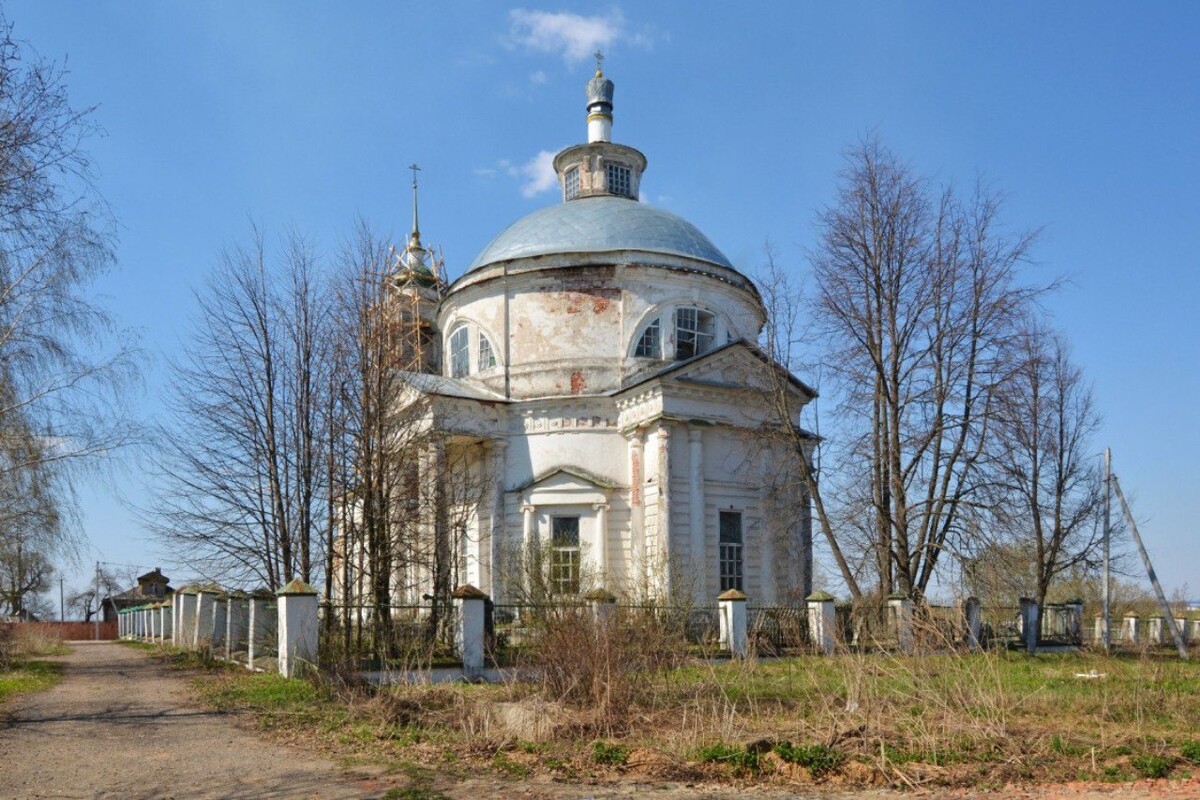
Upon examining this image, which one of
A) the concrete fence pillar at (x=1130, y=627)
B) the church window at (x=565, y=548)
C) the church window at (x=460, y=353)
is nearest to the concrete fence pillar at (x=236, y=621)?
the church window at (x=565, y=548)

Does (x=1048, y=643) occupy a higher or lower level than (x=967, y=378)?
lower

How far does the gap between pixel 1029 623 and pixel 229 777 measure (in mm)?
19901

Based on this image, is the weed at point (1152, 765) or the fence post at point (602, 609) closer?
the weed at point (1152, 765)

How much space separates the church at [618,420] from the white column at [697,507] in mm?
33

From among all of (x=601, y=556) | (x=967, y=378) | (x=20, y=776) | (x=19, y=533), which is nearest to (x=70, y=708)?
(x=19, y=533)

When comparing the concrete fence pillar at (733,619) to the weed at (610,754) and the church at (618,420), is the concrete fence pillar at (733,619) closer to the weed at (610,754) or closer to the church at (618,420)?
the church at (618,420)

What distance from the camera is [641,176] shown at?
29703 mm

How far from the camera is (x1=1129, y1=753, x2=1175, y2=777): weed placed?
8016mm

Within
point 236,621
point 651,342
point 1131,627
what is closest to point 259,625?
point 236,621

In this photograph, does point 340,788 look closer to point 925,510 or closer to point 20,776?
point 20,776

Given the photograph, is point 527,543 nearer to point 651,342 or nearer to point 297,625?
point 651,342

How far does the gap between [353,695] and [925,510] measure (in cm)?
1215

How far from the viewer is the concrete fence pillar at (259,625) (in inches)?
666

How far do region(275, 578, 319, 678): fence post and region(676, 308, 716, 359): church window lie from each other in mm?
12680
